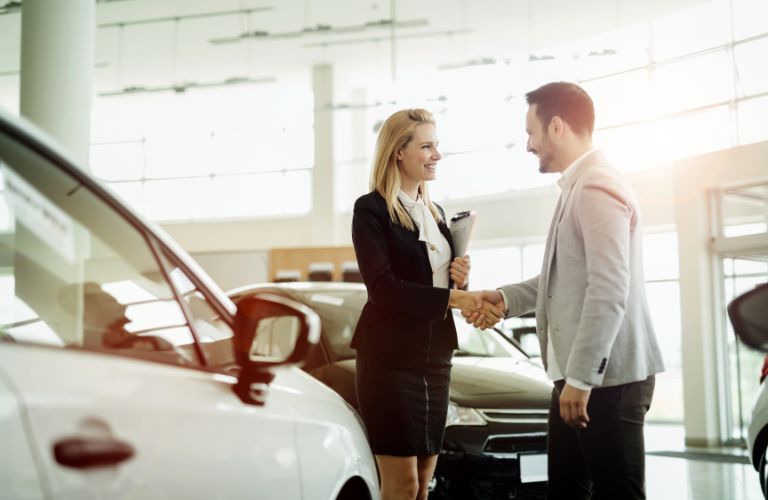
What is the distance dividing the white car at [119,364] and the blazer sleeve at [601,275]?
781 millimetres

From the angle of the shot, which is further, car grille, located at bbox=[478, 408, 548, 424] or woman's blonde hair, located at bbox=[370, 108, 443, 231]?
car grille, located at bbox=[478, 408, 548, 424]

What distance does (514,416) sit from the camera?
172 inches

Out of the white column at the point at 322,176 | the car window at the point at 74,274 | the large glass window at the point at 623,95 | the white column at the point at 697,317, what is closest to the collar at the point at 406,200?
the car window at the point at 74,274

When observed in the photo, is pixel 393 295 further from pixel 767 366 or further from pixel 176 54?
pixel 176 54

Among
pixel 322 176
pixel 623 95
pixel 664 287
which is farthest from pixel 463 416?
pixel 322 176

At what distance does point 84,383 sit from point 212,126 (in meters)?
20.6

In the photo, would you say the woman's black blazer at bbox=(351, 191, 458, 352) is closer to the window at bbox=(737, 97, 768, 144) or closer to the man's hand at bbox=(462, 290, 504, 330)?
the man's hand at bbox=(462, 290, 504, 330)

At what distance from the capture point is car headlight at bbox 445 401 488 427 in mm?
4258

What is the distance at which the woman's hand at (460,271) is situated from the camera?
3061 millimetres

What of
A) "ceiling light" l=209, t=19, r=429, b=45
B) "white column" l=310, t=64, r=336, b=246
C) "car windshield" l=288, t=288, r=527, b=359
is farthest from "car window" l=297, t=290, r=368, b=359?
"white column" l=310, t=64, r=336, b=246

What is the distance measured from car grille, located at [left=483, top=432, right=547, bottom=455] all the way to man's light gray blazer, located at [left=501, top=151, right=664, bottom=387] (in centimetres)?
164

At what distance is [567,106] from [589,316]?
2.16ft

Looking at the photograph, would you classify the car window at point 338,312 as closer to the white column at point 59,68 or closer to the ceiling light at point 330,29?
the white column at point 59,68

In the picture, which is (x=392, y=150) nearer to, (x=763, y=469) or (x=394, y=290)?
(x=394, y=290)
